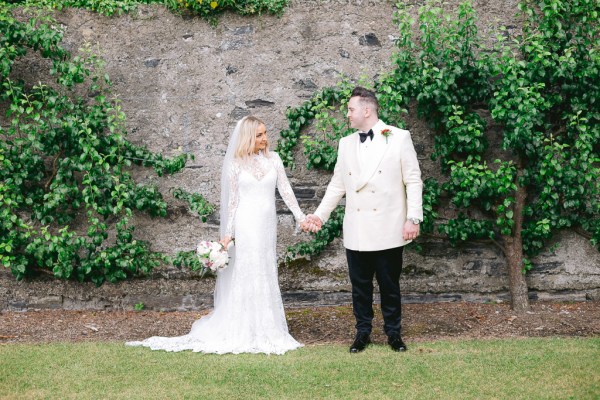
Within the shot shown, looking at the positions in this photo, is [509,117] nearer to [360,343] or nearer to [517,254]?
[517,254]

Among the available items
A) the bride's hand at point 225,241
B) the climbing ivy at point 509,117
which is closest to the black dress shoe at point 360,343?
the bride's hand at point 225,241

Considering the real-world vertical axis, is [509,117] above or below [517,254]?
above

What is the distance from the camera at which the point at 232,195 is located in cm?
602

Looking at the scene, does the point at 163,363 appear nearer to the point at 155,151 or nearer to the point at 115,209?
the point at 115,209

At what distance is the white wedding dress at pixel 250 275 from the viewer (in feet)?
19.2

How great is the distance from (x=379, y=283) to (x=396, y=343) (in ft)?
1.68

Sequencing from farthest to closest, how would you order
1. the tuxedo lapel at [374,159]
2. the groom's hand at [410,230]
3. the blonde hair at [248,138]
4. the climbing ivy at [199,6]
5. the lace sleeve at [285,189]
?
the climbing ivy at [199,6], the lace sleeve at [285,189], the blonde hair at [248,138], the tuxedo lapel at [374,159], the groom's hand at [410,230]

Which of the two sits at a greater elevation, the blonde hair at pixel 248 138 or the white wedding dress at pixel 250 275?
the blonde hair at pixel 248 138

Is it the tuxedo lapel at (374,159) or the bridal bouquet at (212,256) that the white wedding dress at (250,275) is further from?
the tuxedo lapel at (374,159)

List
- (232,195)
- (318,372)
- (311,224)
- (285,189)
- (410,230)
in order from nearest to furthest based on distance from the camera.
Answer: (318,372), (410,230), (311,224), (232,195), (285,189)

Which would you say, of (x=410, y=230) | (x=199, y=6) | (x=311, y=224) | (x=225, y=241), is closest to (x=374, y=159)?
(x=410, y=230)

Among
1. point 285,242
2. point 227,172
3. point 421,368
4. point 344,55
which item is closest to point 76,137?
point 227,172

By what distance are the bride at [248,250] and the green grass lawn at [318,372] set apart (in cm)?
37

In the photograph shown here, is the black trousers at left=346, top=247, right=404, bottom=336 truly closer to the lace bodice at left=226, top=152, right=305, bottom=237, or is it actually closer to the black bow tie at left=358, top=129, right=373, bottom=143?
the lace bodice at left=226, top=152, right=305, bottom=237
